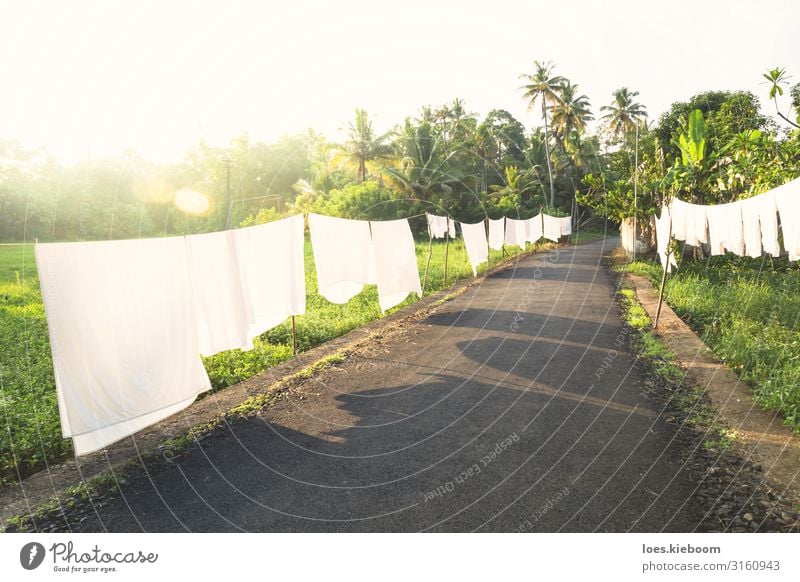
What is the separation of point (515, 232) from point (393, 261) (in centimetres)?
1351

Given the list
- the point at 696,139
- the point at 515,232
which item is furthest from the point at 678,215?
the point at 515,232

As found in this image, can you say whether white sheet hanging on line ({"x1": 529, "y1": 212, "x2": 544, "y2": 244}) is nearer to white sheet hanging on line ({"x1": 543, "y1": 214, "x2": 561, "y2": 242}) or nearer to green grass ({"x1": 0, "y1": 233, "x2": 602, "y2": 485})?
white sheet hanging on line ({"x1": 543, "y1": 214, "x2": 561, "y2": 242})

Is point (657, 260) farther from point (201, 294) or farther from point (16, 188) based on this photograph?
point (16, 188)

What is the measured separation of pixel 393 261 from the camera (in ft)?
29.5

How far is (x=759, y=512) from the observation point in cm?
320

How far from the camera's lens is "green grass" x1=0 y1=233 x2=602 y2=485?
439 cm

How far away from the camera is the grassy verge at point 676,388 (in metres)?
4.36

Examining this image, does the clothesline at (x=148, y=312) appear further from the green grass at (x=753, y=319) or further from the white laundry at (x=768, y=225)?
the white laundry at (x=768, y=225)

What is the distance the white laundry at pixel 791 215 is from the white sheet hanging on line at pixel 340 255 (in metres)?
5.29

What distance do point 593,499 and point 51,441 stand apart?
4.84 m

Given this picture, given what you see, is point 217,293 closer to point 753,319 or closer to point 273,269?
point 273,269

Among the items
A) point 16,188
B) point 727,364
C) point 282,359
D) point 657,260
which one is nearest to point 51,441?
point 282,359

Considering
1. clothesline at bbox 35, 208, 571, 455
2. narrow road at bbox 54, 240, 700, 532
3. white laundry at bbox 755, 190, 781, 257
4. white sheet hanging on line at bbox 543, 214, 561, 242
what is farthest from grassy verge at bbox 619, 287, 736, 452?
white sheet hanging on line at bbox 543, 214, 561, 242

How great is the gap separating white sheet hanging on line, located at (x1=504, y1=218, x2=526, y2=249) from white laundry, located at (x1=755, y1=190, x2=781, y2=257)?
47.5 ft
